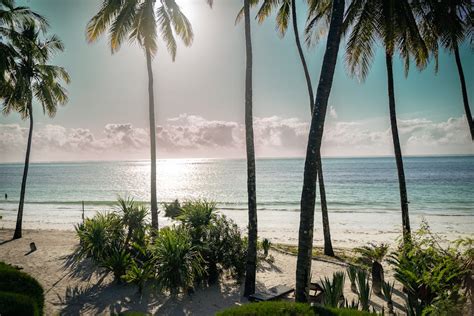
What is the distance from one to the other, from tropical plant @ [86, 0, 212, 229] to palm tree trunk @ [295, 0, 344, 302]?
743cm

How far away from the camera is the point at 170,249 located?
286 inches

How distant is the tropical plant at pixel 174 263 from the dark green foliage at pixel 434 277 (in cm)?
465

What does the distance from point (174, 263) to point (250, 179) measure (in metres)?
2.73

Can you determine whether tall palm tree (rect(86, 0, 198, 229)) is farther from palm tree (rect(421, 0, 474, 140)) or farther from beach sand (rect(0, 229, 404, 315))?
palm tree (rect(421, 0, 474, 140))

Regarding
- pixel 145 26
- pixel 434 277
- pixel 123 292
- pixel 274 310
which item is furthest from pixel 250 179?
pixel 145 26

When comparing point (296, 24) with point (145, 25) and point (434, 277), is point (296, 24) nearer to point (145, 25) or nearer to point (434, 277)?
point (145, 25)

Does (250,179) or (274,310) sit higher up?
(250,179)

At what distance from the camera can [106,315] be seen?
6605 millimetres

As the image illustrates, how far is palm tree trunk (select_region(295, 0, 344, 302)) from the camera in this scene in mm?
5453

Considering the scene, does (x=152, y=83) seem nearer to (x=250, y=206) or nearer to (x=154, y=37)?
(x=154, y=37)

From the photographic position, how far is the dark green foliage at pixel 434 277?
4.46 meters

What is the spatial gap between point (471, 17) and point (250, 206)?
31.0 feet

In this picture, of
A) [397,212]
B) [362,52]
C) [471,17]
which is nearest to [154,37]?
[362,52]

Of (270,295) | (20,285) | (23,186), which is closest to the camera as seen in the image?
(20,285)
